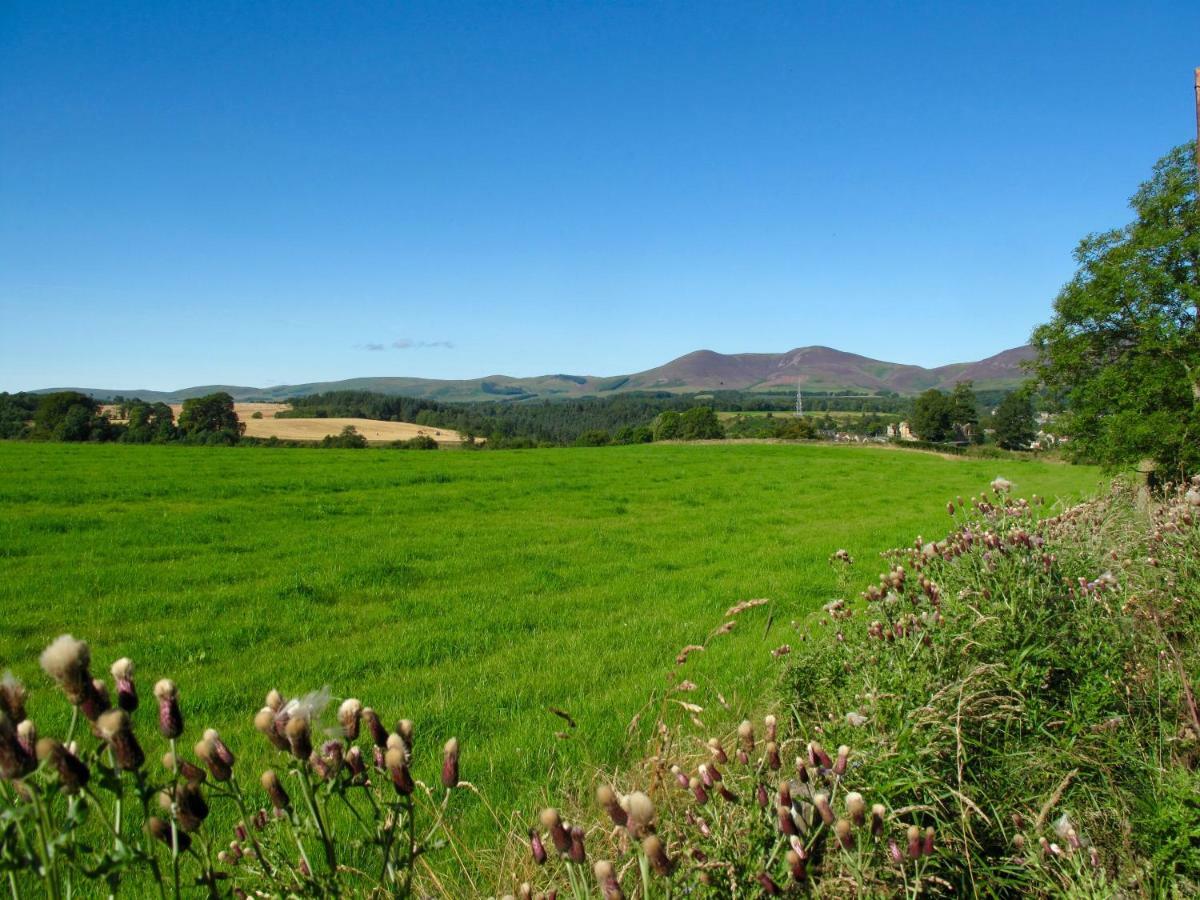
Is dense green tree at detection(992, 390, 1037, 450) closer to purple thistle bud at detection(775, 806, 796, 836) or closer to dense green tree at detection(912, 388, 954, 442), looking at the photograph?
dense green tree at detection(912, 388, 954, 442)

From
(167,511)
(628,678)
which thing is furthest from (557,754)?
(167,511)

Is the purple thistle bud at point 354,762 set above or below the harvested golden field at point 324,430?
above

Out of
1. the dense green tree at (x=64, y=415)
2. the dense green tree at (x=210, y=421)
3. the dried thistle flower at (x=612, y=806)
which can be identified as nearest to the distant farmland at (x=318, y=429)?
the dense green tree at (x=210, y=421)

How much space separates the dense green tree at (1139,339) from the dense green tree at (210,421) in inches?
2168

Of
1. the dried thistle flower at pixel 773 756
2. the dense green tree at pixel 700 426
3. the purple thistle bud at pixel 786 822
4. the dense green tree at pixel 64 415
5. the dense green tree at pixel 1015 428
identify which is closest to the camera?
the purple thistle bud at pixel 786 822

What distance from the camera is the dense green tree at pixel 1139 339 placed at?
1364 centimetres

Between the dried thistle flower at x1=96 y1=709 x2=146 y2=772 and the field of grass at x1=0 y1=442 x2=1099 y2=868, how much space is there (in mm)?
1551

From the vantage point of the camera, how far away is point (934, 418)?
77500 millimetres

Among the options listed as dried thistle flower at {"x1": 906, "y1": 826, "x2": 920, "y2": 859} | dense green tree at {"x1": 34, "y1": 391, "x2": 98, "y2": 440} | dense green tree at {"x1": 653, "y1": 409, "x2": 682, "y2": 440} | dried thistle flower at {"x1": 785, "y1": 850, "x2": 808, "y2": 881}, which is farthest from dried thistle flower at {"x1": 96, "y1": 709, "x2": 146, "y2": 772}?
dense green tree at {"x1": 34, "y1": 391, "x2": 98, "y2": 440}

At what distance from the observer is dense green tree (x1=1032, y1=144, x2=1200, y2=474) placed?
44.8 ft

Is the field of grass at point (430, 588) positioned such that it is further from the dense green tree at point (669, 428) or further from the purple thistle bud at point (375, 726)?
the dense green tree at point (669, 428)

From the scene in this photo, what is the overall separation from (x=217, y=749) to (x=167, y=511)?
16558 millimetres

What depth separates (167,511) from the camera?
1549 centimetres

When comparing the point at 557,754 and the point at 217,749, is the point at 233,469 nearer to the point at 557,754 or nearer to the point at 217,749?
the point at 557,754
